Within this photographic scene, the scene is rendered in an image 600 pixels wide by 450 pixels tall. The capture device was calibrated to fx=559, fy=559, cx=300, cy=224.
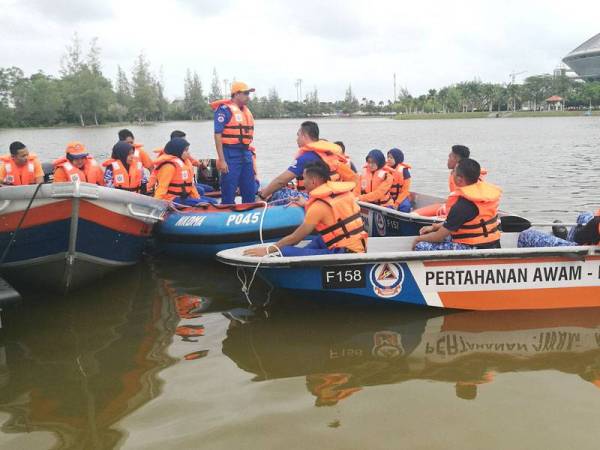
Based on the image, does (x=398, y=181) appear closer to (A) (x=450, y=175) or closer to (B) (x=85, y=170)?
(A) (x=450, y=175)

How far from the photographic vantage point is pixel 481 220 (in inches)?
174

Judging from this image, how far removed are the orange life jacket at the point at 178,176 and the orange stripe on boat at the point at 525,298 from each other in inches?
131

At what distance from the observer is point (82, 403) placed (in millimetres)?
3230

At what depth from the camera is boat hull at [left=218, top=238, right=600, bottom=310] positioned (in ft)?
13.8

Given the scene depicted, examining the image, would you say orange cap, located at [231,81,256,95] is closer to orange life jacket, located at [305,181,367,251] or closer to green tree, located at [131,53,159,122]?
orange life jacket, located at [305,181,367,251]

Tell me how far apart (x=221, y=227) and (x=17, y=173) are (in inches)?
101

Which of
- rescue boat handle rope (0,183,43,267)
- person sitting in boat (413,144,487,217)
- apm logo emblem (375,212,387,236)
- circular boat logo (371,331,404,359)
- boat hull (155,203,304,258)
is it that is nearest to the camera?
circular boat logo (371,331,404,359)

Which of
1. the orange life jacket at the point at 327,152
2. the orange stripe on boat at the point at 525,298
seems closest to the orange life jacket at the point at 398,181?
the orange life jacket at the point at 327,152

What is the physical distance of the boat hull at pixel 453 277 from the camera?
165 inches

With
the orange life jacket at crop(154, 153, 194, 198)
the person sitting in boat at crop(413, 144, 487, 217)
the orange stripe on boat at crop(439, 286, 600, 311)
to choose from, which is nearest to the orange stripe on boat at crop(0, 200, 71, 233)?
the orange life jacket at crop(154, 153, 194, 198)

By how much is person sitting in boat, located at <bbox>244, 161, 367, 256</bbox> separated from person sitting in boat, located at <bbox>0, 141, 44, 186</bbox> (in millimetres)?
3292

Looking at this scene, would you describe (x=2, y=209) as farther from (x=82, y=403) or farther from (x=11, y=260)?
(x=82, y=403)

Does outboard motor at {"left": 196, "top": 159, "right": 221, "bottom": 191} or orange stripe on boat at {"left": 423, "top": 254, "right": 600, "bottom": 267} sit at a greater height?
outboard motor at {"left": 196, "top": 159, "right": 221, "bottom": 191}

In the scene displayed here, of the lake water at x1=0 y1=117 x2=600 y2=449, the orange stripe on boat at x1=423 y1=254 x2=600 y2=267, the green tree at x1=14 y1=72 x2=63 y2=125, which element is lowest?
the lake water at x1=0 y1=117 x2=600 y2=449
